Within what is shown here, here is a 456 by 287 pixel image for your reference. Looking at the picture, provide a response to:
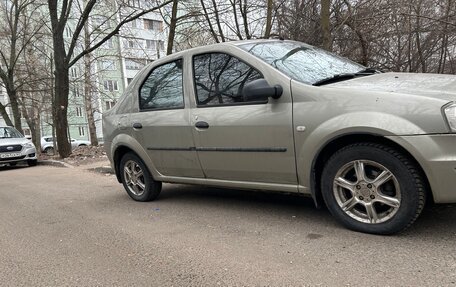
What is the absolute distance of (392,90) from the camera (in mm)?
3533

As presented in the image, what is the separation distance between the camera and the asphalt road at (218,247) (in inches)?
124

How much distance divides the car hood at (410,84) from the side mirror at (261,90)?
1.56 ft

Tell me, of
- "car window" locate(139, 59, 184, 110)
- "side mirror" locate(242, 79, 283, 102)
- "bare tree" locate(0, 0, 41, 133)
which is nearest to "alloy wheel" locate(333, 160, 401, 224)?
"side mirror" locate(242, 79, 283, 102)

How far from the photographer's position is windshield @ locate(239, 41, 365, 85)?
4.19m

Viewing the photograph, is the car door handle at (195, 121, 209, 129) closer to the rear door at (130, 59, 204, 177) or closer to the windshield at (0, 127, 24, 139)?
the rear door at (130, 59, 204, 177)

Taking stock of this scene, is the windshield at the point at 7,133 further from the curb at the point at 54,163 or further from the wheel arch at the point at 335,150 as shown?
the wheel arch at the point at 335,150

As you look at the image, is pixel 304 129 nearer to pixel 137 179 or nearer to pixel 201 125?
pixel 201 125

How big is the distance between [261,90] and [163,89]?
1759 mm

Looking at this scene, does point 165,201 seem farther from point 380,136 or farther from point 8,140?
point 8,140

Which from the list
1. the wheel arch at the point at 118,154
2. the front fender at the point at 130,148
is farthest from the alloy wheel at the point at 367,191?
the wheel arch at the point at 118,154

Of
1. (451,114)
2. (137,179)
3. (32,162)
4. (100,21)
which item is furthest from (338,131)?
(100,21)

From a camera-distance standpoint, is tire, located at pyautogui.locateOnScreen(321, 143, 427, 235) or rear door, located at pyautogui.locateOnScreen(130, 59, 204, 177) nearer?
tire, located at pyautogui.locateOnScreen(321, 143, 427, 235)

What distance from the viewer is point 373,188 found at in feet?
11.8

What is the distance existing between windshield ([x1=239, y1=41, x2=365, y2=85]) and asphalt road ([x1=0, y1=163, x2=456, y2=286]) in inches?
55.3
